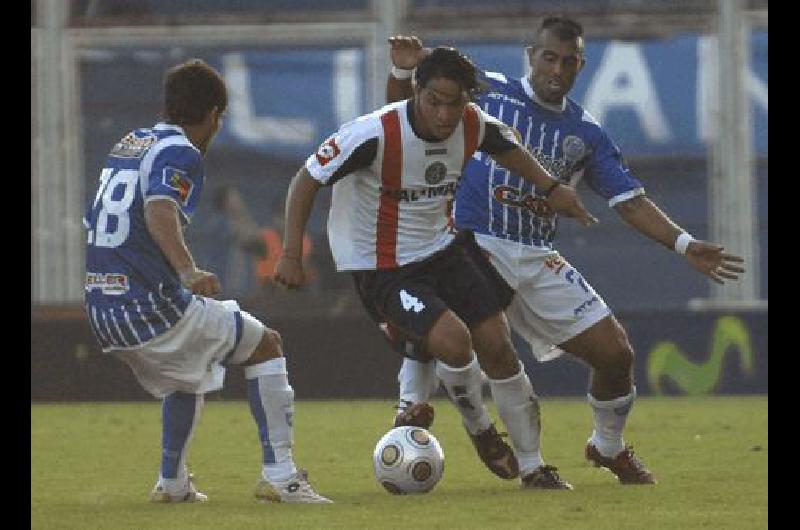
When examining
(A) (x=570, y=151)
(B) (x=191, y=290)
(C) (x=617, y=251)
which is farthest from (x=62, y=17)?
(B) (x=191, y=290)

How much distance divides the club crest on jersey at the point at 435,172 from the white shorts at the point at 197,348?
0.99 metres

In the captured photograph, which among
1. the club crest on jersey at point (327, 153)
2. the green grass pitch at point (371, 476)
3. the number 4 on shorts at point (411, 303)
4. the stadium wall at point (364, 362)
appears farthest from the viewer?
the stadium wall at point (364, 362)

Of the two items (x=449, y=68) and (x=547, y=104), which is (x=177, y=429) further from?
(x=547, y=104)

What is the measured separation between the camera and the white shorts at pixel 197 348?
8211 millimetres

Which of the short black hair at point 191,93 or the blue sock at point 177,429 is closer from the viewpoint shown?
the short black hair at point 191,93

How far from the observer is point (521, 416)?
887 centimetres

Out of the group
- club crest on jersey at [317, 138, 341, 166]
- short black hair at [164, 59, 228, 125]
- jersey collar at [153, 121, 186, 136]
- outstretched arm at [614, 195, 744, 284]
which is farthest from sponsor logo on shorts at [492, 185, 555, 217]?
jersey collar at [153, 121, 186, 136]

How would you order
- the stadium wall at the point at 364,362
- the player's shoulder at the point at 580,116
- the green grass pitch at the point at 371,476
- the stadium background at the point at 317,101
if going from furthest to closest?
the stadium background at the point at 317,101 < the stadium wall at the point at 364,362 < the player's shoulder at the point at 580,116 < the green grass pitch at the point at 371,476

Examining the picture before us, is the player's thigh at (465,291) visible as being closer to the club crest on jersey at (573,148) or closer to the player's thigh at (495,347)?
A: the player's thigh at (495,347)

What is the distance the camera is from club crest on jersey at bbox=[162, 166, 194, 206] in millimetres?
8008

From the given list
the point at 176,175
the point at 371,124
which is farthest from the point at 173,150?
the point at 371,124

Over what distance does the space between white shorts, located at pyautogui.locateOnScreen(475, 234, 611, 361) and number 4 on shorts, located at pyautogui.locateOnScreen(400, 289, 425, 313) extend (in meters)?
0.84

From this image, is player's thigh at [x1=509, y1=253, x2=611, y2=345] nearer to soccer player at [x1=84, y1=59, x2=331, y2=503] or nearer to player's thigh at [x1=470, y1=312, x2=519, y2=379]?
player's thigh at [x1=470, y1=312, x2=519, y2=379]

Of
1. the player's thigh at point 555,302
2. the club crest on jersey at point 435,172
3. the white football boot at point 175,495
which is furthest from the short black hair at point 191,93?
the player's thigh at point 555,302
